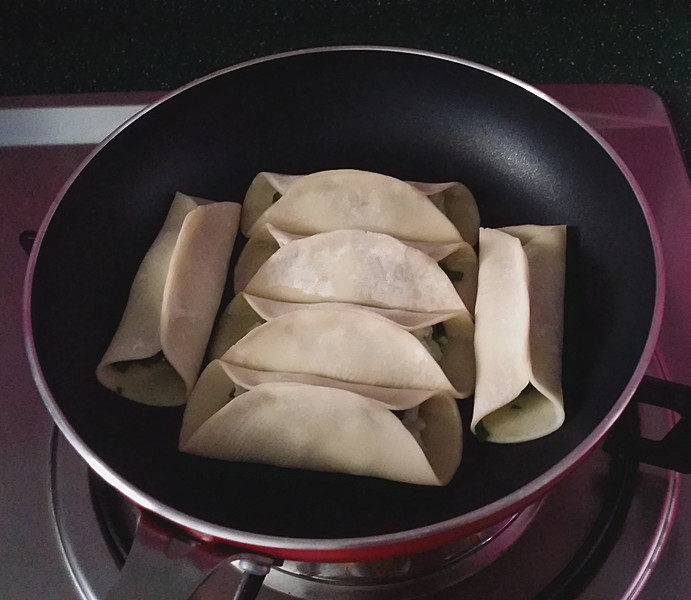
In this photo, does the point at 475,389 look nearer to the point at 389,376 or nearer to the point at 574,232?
the point at 389,376

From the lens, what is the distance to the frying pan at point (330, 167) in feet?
1.90

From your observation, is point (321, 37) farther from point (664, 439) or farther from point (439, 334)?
point (664, 439)

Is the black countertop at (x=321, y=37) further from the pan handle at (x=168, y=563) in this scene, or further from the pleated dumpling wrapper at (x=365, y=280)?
the pan handle at (x=168, y=563)

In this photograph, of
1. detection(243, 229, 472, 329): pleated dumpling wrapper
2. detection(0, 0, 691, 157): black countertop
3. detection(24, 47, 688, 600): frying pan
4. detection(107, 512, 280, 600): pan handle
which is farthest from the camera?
detection(0, 0, 691, 157): black countertop

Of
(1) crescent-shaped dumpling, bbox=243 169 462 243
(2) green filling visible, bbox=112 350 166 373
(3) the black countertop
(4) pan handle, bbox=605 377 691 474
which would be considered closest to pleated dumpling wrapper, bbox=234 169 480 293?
(1) crescent-shaped dumpling, bbox=243 169 462 243

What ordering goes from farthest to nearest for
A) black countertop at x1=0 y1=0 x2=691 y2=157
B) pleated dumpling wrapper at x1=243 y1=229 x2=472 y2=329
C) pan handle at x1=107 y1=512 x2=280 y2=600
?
black countertop at x1=0 y1=0 x2=691 y2=157 → pleated dumpling wrapper at x1=243 y1=229 x2=472 y2=329 → pan handle at x1=107 y1=512 x2=280 y2=600

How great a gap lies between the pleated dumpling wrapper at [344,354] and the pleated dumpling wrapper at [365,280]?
0.04 metres

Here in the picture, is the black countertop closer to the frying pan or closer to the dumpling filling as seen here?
the frying pan

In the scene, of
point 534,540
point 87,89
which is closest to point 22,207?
point 87,89

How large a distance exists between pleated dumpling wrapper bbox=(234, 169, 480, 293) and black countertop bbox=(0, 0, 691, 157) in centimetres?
36

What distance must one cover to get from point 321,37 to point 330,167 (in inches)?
12.5

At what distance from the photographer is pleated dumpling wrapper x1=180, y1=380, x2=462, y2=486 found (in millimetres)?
589

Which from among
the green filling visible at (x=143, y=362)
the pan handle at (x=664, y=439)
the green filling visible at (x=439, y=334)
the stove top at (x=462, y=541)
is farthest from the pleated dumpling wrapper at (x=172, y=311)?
the pan handle at (x=664, y=439)

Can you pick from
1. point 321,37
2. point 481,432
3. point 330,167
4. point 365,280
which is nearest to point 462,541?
point 481,432
